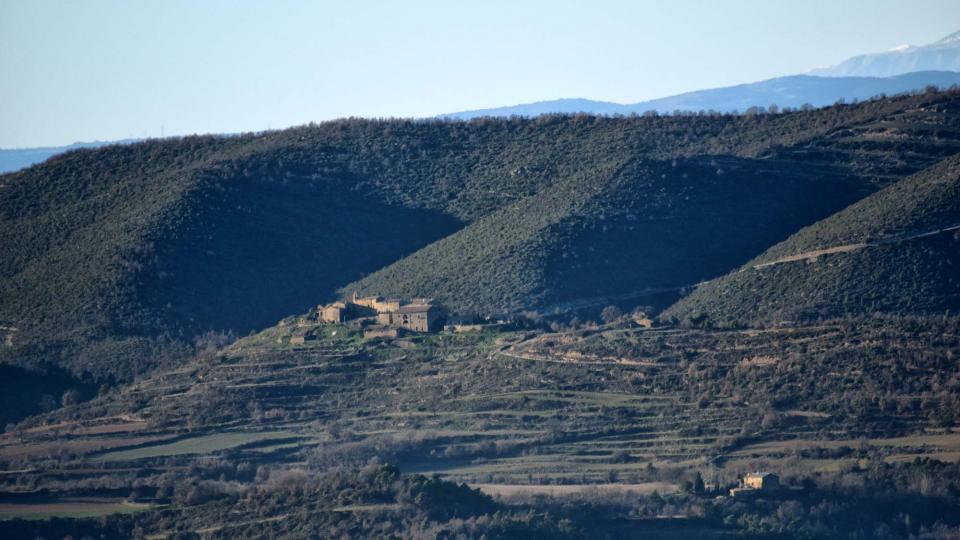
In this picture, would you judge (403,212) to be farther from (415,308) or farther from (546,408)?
(546,408)

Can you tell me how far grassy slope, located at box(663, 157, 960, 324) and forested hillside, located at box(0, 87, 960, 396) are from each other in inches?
198

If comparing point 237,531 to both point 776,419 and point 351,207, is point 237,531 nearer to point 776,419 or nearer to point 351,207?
point 776,419

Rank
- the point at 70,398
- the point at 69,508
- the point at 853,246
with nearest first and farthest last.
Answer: the point at 69,508 < the point at 70,398 < the point at 853,246

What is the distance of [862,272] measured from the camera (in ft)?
292

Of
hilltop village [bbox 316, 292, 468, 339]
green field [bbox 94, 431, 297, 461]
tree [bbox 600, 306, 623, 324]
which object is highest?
hilltop village [bbox 316, 292, 468, 339]

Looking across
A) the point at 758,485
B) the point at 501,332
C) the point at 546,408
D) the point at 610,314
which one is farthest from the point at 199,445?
the point at 758,485

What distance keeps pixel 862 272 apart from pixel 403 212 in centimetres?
2866

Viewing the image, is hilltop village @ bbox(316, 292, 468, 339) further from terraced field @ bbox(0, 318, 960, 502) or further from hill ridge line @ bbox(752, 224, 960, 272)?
hill ridge line @ bbox(752, 224, 960, 272)

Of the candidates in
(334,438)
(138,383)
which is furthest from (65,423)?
(334,438)

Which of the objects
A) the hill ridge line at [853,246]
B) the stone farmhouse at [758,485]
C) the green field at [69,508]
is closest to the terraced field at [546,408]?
the stone farmhouse at [758,485]

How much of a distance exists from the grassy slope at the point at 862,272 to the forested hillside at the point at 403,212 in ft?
16.5

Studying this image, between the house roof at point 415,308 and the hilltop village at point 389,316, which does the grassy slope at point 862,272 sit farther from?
the house roof at point 415,308

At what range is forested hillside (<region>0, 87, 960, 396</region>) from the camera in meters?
96.7

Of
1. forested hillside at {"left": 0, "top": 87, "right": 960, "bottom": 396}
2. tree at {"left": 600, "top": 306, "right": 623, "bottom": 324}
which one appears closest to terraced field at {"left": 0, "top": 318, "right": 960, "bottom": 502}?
tree at {"left": 600, "top": 306, "right": 623, "bottom": 324}
